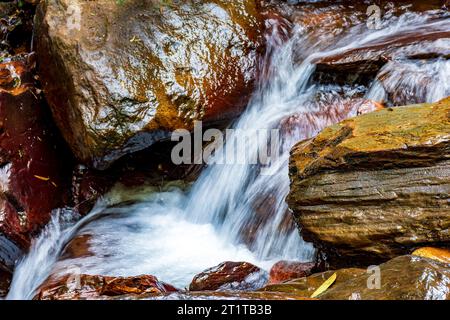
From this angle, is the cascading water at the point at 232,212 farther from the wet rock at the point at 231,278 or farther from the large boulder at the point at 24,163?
the wet rock at the point at 231,278

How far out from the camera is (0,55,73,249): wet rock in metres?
5.47

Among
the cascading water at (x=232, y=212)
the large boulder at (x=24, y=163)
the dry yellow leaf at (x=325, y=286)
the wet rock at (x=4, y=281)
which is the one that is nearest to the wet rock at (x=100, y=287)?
the cascading water at (x=232, y=212)

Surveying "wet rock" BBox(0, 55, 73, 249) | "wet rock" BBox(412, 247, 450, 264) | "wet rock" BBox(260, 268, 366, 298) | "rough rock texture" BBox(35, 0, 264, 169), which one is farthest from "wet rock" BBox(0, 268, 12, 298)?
"wet rock" BBox(412, 247, 450, 264)

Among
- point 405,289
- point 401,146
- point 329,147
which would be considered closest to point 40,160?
point 329,147

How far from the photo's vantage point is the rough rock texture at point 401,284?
8.02 ft

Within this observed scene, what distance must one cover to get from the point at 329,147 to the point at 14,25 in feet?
18.9

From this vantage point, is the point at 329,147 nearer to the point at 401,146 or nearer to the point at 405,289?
the point at 401,146

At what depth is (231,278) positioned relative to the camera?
13.1 ft

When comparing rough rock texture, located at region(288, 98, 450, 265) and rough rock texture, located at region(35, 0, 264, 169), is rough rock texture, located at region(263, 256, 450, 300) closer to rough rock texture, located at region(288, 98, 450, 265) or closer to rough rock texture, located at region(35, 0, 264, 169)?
rough rock texture, located at region(288, 98, 450, 265)

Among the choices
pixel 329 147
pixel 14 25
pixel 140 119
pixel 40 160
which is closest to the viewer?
pixel 329 147

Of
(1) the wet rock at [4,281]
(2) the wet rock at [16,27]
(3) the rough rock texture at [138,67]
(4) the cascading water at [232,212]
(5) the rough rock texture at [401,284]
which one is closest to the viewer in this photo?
(5) the rough rock texture at [401,284]

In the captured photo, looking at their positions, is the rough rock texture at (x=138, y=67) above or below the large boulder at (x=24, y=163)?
above

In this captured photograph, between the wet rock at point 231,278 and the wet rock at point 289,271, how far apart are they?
3.4 inches
